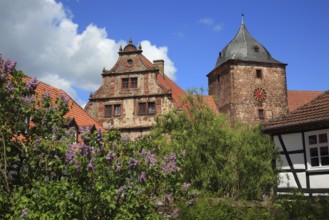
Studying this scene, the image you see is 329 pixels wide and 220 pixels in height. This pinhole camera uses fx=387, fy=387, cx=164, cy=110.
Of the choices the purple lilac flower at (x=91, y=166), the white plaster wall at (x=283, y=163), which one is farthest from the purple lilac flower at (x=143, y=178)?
the white plaster wall at (x=283, y=163)

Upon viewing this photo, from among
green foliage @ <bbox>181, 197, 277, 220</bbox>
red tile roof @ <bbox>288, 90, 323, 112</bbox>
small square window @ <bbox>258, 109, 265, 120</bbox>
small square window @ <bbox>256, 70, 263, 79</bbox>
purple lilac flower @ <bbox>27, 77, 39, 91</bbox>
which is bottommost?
green foliage @ <bbox>181, 197, 277, 220</bbox>

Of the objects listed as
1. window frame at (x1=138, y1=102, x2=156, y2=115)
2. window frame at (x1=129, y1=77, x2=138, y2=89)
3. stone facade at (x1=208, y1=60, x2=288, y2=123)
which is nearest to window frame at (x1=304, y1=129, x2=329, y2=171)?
window frame at (x1=138, y1=102, x2=156, y2=115)

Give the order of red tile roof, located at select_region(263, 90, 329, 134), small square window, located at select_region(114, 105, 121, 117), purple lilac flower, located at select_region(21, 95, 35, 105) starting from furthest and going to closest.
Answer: small square window, located at select_region(114, 105, 121, 117) → red tile roof, located at select_region(263, 90, 329, 134) → purple lilac flower, located at select_region(21, 95, 35, 105)

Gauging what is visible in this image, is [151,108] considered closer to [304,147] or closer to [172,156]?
[304,147]

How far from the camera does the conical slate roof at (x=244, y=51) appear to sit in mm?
34719

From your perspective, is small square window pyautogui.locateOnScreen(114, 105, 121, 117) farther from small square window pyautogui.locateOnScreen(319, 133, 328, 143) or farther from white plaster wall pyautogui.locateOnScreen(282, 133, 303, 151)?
small square window pyautogui.locateOnScreen(319, 133, 328, 143)

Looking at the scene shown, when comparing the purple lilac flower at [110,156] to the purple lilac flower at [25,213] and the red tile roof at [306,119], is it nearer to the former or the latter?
the purple lilac flower at [25,213]

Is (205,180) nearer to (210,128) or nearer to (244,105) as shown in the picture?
(210,128)

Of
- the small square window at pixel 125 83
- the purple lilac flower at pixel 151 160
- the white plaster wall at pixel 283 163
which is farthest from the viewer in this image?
the small square window at pixel 125 83

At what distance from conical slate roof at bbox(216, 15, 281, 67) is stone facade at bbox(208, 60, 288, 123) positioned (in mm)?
666

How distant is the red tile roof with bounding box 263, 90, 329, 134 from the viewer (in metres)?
12.5

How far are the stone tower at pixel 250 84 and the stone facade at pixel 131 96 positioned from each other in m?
7.91

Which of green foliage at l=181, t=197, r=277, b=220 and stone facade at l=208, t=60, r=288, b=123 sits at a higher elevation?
stone facade at l=208, t=60, r=288, b=123

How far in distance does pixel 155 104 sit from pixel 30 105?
20319 millimetres
